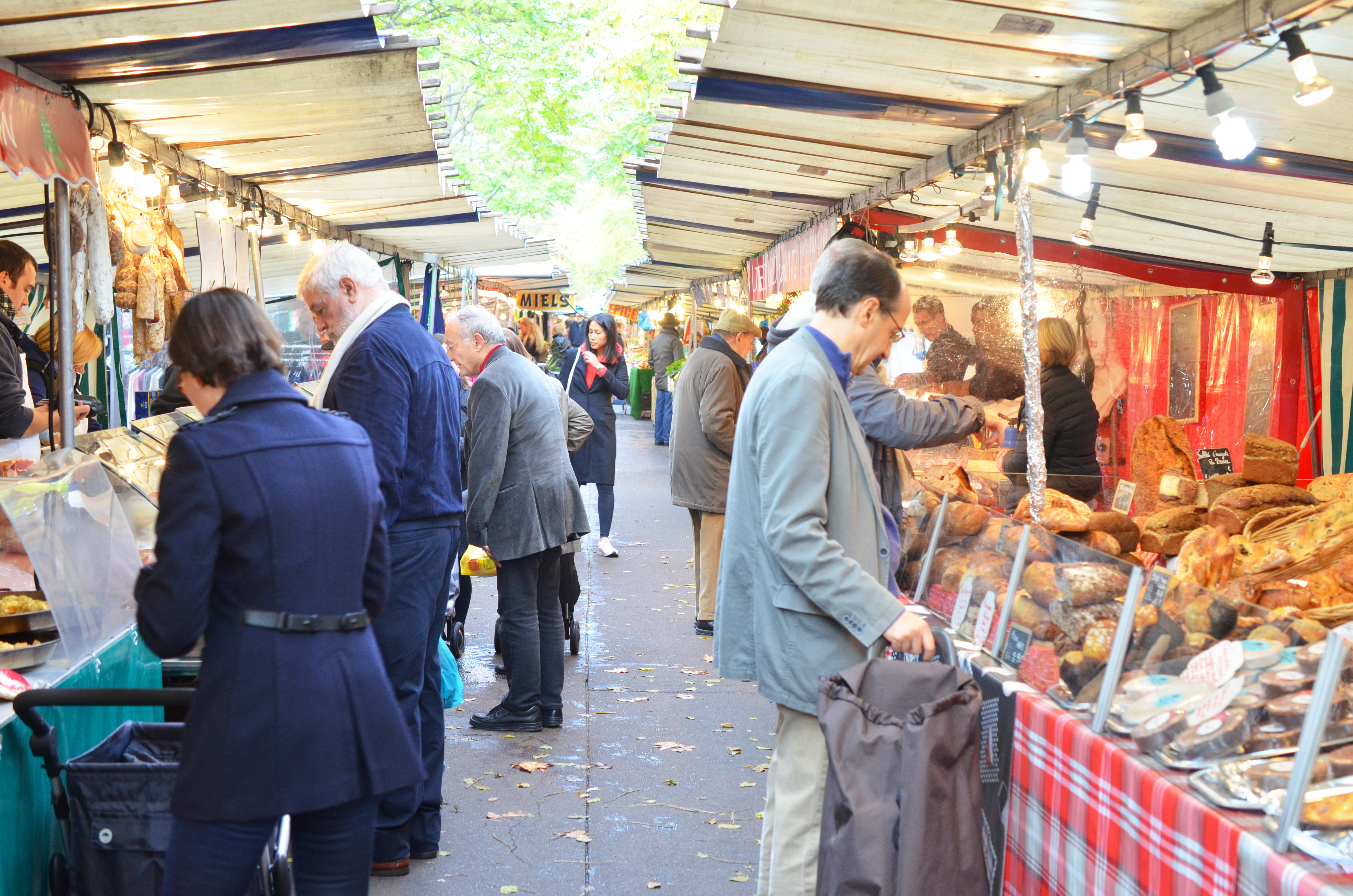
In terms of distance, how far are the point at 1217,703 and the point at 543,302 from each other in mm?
21954

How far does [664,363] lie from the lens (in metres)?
17.5

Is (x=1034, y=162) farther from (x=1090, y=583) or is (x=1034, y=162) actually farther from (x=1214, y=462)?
(x=1090, y=583)

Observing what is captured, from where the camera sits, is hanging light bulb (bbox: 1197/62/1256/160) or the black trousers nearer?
hanging light bulb (bbox: 1197/62/1256/160)

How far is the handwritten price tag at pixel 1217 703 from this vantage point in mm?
2432

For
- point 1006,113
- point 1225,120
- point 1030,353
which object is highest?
point 1006,113

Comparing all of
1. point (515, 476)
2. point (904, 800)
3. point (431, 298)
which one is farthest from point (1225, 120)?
point (431, 298)

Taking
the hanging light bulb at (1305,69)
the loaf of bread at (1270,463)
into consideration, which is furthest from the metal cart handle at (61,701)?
the loaf of bread at (1270,463)

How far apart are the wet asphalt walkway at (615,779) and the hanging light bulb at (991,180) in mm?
2904

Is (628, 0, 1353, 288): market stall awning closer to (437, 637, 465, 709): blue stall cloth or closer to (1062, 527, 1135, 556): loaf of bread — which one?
(1062, 527, 1135, 556): loaf of bread

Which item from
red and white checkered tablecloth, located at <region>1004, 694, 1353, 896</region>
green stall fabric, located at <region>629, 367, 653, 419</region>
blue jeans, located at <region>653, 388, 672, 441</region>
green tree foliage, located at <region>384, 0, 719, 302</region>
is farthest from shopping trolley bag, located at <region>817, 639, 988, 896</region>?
green tree foliage, located at <region>384, 0, 719, 302</region>

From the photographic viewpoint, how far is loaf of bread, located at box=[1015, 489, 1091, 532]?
3.94 m

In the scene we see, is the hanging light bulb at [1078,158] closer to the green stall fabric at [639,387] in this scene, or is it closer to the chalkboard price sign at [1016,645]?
the chalkboard price sign at [1016,645]

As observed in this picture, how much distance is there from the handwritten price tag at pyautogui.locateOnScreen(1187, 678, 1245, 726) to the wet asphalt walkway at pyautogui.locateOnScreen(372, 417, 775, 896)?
1.77 meters

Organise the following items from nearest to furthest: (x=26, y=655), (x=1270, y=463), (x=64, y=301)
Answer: (x=26, y=655) < (x=64, y=301) < (x=1270, y=463)
